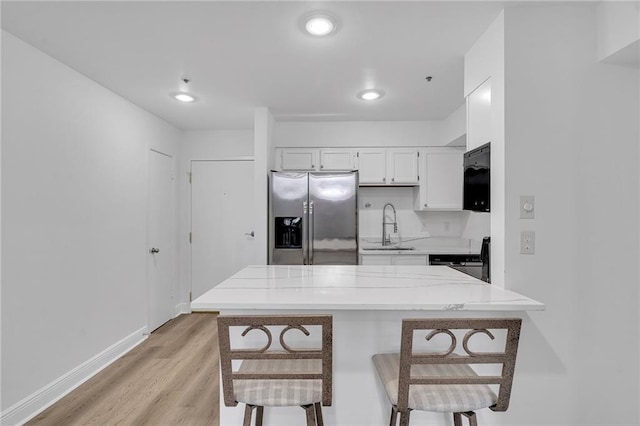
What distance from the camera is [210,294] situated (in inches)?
65.2

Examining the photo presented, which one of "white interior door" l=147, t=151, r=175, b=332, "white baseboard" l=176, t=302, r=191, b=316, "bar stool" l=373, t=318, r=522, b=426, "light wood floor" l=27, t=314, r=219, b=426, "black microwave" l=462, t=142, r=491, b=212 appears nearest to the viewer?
"bar stool" l=373, t=318, r=522, b=426

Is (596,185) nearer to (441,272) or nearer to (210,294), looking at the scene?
(441,272)

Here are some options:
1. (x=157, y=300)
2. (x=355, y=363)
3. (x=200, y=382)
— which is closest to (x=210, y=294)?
(x=355, y=363)

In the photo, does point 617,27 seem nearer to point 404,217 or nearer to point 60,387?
point 404,217

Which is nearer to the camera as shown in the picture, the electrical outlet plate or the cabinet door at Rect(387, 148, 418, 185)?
the electrical outlet plate

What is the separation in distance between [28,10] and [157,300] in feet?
9.70

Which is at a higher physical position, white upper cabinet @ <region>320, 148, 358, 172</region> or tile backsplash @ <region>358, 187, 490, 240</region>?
white upper cabinet @ <region>320, 148, 358, 172</region>

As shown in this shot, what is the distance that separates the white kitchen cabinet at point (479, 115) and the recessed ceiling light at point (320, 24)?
986 mm

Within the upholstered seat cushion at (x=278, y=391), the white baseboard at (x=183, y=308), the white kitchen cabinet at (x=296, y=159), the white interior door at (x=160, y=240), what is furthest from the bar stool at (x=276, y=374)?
the white baseboard at (x=183, y=308)

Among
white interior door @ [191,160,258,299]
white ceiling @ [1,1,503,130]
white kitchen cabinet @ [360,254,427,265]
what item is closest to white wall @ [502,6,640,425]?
white ceiling @ [1,1,503,130]

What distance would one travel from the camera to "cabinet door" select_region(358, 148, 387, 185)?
13.8 feet

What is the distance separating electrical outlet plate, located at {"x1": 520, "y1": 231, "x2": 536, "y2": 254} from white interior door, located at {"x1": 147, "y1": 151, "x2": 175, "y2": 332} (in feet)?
11.4

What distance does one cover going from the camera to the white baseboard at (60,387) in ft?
6.94

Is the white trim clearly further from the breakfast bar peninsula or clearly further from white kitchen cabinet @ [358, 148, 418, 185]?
the breakfast bar peninsula
